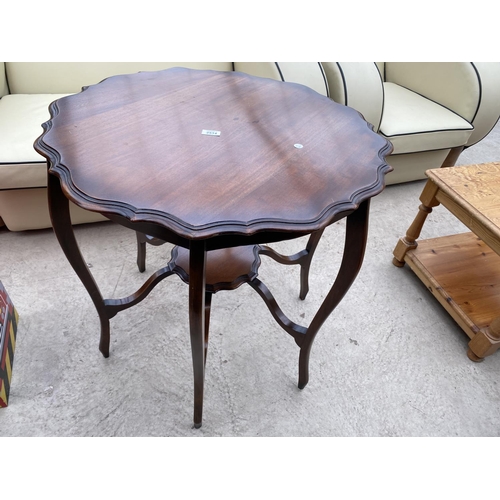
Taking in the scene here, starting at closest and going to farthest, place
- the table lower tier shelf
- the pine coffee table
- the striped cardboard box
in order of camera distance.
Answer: the striped cardboard box, the pine coffee table, the table lower tier shelf

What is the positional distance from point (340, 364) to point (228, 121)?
849 mm

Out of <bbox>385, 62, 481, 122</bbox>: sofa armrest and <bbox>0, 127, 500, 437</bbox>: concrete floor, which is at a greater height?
<bbox>385, 62, 481, 122</bbox>: sofa armrest

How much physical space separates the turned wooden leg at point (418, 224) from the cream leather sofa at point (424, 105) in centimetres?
42

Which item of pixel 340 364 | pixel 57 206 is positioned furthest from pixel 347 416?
pixel 57 206

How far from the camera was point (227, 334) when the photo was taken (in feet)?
4.09

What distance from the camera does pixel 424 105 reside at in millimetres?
1837

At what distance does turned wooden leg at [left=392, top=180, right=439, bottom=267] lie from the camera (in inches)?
52.5

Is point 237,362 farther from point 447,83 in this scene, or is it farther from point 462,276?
point 447,83

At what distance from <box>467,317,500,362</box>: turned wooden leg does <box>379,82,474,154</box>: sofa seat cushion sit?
91 cm

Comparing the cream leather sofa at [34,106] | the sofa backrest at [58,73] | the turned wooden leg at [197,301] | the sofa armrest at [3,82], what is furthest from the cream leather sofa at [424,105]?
the sofa armrest at [3,82]

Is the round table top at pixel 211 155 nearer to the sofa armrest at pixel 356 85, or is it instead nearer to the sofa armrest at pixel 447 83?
the sofa armrest at pixel 356 85

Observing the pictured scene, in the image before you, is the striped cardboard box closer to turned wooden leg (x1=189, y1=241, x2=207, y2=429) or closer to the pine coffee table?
turned wooden leg (x1=189, y1=241, x2=207, y2=429)

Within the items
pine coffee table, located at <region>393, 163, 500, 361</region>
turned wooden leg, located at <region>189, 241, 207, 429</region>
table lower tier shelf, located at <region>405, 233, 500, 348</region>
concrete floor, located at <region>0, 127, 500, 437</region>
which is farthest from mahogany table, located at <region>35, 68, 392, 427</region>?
table lower tier shelf, located at <region>405, 233, 500, 348</region>

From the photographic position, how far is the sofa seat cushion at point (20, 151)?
1.21 m
